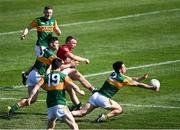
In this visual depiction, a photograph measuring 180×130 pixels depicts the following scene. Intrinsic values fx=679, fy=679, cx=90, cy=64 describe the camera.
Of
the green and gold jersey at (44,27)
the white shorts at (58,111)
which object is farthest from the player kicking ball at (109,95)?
the green and gold jersey at (44,27)

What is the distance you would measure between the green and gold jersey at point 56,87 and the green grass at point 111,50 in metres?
1.96

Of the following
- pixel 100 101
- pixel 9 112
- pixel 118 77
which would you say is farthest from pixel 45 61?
pixel 118 77

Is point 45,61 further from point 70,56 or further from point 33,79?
point 70,56

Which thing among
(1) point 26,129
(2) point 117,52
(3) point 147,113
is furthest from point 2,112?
(2) point 117,52

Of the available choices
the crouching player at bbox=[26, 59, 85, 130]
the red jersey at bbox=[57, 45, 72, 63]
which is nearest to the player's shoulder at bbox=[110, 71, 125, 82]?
the crouching player at bbox=[26, 59, 85, 130]

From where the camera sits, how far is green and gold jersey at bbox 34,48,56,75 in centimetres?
2005

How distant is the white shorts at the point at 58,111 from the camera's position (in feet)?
53.1

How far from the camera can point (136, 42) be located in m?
29.8

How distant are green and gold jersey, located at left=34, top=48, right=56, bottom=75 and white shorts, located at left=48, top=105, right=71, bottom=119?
3763 mm

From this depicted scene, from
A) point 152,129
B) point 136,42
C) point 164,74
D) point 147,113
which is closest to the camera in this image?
point 152,129

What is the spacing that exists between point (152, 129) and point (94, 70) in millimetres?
7889

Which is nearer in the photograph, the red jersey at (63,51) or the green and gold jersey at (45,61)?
the green and gold jersey at (45,61)

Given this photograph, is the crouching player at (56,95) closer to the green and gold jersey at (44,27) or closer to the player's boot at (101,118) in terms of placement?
the player's boot at (101,118)

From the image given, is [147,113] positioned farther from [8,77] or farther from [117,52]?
[117,52]
